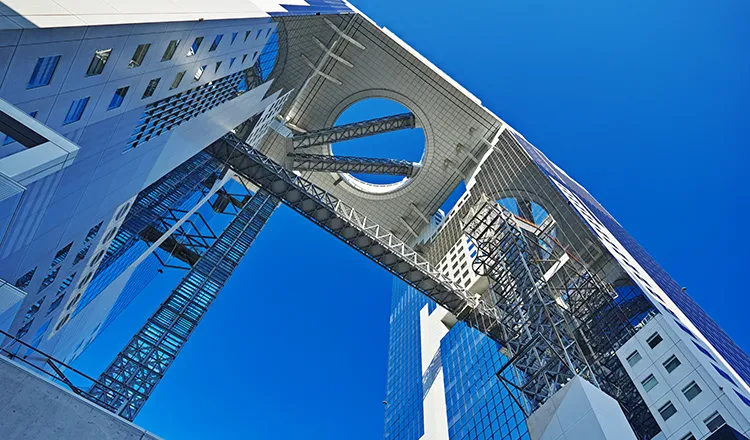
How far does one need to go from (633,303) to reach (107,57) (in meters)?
30.6

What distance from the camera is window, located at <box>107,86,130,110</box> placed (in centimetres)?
1620

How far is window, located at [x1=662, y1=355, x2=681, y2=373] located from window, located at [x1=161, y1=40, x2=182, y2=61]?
1059 inches

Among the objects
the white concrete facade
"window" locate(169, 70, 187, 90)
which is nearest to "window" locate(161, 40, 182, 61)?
"window" locate(169, 70, 187, 90)

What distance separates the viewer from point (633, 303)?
29.4 meters

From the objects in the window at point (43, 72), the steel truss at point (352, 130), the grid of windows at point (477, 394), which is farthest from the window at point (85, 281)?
the steel truss at point (352, 130)

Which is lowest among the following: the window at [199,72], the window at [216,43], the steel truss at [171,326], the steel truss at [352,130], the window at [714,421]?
the steel truss at [171,326]

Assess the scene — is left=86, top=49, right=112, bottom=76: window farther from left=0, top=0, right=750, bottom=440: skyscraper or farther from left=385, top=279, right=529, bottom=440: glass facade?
left=385, top=279, right=529, bottom=440: glass facade

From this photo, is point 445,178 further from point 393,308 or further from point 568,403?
point 568,403

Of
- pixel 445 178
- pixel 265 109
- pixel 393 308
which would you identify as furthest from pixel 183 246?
pixel 393 308

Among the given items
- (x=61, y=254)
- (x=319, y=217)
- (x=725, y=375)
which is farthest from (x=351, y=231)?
(x=725, y=375)

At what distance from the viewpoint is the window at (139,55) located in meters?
16.1

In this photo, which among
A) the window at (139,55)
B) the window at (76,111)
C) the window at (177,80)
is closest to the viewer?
the window at (76,111)

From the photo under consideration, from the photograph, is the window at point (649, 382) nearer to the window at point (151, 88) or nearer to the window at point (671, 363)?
the window at point (671, 363)

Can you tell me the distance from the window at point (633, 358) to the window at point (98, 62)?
2834cm
